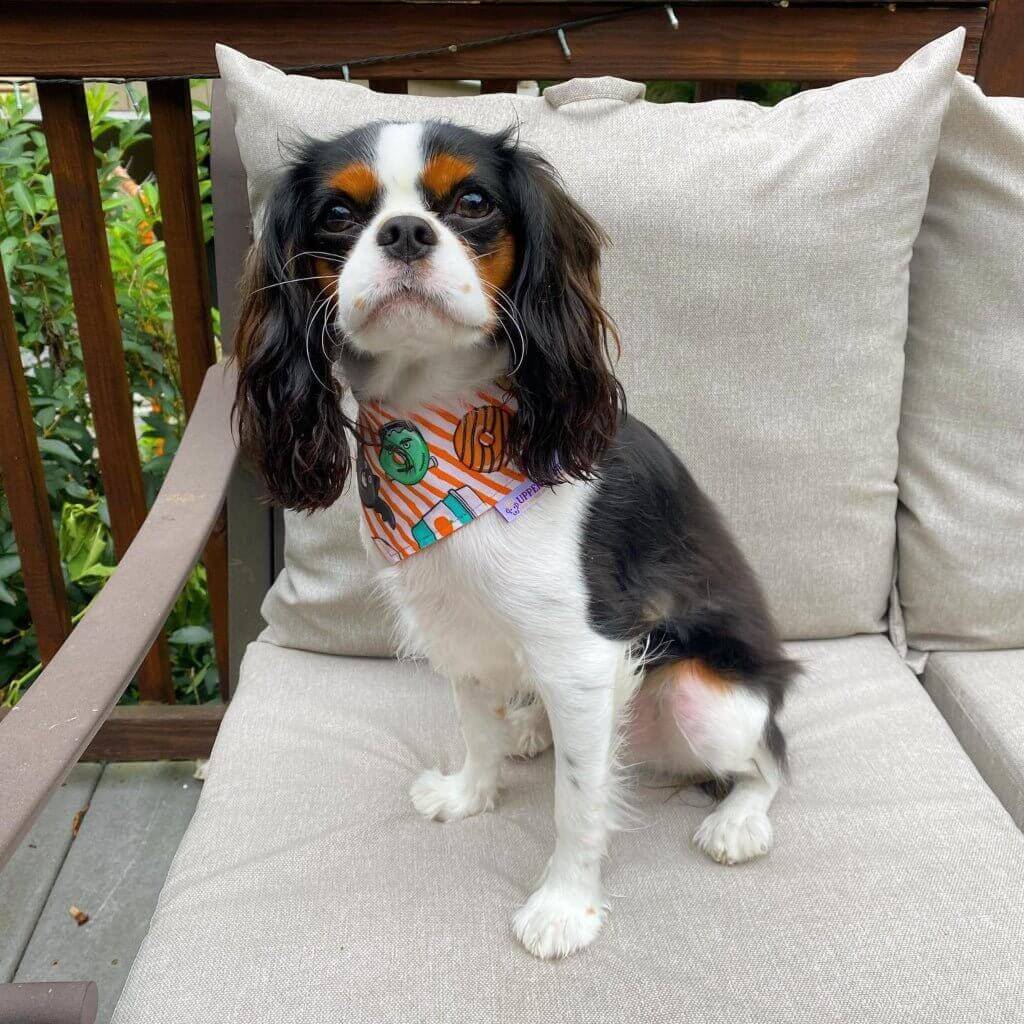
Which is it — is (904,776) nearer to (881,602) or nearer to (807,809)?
(807,809)

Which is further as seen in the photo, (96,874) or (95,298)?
(96,874)

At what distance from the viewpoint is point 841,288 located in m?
1.70

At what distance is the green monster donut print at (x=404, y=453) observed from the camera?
129 cm

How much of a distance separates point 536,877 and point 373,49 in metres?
1.52

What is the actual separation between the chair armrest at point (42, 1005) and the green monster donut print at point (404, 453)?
685 millimetres

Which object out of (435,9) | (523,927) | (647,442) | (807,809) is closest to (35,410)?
(435,9)

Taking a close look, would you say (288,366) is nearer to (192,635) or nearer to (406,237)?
(406,237)

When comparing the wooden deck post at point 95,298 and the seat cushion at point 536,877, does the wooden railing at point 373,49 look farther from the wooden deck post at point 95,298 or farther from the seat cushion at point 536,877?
the seat cushion at point 536,877

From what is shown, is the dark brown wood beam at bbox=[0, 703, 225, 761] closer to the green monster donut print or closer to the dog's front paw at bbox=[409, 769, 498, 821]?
the dog's front paw at bbox=[409, 769, 498, 821]

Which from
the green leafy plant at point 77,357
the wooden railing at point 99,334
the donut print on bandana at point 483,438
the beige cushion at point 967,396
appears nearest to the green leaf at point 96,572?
the green leafy plant at point 77,357

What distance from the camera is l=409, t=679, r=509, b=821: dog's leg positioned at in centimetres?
154

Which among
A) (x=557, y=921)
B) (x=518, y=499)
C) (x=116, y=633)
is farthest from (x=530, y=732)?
(x=116, y=633)

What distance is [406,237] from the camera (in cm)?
106

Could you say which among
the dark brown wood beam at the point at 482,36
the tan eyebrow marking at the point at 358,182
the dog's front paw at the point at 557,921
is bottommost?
the dog's front paw at the point at 557,921
